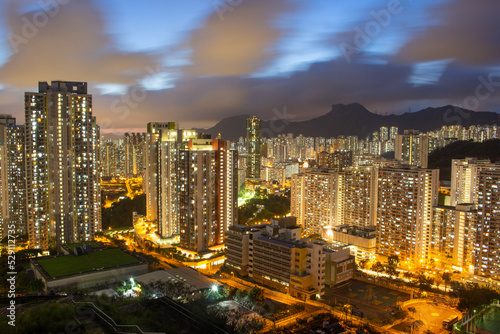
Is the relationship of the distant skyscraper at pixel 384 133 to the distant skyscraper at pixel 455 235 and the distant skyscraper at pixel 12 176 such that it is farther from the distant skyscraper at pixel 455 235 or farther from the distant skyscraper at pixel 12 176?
the distant skyscraper at pixel 12 176

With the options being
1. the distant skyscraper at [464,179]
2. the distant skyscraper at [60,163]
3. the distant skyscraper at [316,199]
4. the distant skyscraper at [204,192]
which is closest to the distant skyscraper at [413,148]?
the distant skyscraper at [464,179]

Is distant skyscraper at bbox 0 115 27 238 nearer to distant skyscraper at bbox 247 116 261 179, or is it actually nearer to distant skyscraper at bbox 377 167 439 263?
distant skyscraper at bbox 377 167 439 263

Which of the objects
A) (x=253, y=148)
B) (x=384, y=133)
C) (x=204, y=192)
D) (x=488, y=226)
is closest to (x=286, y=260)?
(x=204, y=192)

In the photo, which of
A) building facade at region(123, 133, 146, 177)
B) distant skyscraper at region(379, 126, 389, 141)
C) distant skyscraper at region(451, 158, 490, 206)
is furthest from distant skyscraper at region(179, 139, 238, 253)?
distant skyscraper at region(379, 126, 389, 141)

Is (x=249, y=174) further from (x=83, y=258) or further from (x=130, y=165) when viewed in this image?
(x=83, y=258)

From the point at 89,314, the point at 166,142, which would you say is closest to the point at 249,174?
the point at 166,142

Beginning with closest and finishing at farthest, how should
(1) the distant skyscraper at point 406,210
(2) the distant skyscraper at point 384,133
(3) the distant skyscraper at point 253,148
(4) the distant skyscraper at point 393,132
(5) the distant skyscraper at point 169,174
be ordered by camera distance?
(1) the distant skyscraper at point 406,210 < (5) the distant skyscraper at point 169,174 < (3) the distant skyscraper at point 253,148 < (4) the distant skyscraper at point 393,132 < (2) the distant skyscraper at point 384,133
